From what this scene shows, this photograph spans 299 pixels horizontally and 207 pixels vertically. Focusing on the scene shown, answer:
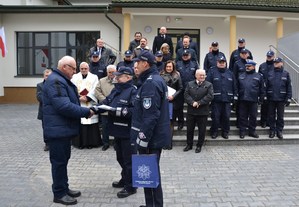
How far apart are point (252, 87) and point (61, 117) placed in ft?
17.2

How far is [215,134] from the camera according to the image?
338 inches

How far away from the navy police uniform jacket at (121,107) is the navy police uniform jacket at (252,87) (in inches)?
167

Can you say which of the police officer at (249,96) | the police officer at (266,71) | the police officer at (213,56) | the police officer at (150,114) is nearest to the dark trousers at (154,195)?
the police officer at (150,114)

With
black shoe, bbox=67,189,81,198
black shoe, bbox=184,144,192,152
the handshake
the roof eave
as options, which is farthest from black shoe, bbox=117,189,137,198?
the roof eave

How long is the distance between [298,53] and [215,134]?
449 cm

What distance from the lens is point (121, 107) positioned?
4863mm

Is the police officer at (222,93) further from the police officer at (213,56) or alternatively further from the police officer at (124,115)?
the police officer at (124,115)

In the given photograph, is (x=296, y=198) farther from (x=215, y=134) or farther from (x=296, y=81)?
(x=296, y=81)

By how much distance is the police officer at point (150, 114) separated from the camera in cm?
397

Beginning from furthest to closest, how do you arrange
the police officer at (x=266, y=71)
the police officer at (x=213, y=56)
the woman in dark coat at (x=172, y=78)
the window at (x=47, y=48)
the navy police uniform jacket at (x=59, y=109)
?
the window at (x=47, y=48), the police officer at (x=213, y=56), the police officer at (x=266, y=71), the woman in dark coat at (x=172, y=78), the navy police uniform jacket at (x=59, y=109)

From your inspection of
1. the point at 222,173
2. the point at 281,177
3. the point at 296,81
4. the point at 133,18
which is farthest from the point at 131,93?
the point at 133,18

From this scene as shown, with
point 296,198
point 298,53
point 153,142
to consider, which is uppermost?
point 298,53

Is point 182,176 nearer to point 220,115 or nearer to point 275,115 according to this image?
point 220,115

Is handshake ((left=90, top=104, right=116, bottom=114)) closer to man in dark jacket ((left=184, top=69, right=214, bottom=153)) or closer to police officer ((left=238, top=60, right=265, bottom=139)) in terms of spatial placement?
man in dark jacket ((left=184, top=69, right=214, bottom=153))
